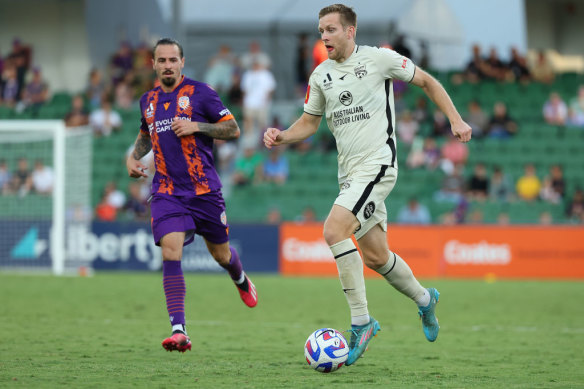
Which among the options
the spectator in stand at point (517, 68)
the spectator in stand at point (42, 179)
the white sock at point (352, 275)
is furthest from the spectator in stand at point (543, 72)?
the white sock at point (352, 275)

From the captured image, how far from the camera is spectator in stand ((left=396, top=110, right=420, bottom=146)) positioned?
71.3ft

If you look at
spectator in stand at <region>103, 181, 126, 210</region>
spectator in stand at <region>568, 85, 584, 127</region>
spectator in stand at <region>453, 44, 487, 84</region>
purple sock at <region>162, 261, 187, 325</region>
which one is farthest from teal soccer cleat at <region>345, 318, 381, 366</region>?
spectator in stand at <region>453, 44, 487, 84</region>

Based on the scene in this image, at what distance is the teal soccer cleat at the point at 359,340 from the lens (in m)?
6.73

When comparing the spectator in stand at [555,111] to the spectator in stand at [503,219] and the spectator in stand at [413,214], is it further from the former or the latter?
the spectator in stand at [413,214]

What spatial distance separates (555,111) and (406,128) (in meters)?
3.91

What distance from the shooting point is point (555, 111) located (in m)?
22.6

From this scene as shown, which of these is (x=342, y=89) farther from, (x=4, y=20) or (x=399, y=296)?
(x=4, y=20)

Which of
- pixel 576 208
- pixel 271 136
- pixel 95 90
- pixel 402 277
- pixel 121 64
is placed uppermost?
pixel 121 64

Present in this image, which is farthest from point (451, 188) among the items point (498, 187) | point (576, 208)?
point (576, 208)

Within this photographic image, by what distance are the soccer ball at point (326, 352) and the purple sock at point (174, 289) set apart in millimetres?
1079

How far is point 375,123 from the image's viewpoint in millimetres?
6957

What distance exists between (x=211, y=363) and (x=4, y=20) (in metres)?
22.6

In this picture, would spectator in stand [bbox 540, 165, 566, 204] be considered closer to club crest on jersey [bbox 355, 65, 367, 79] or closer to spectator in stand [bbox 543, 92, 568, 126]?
spectator in stand [bbox 543, 92, 568, 126]

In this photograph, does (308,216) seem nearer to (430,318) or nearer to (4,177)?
(4,177)
